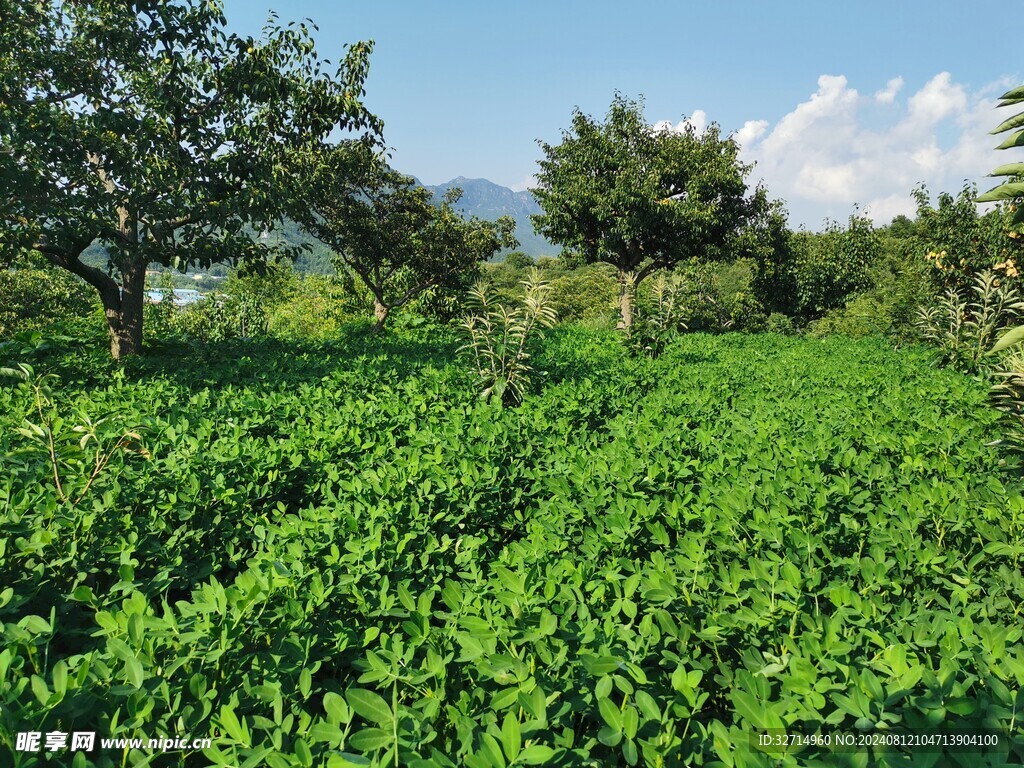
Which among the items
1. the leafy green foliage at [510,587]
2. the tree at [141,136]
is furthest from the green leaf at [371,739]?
the tree at [141,136]

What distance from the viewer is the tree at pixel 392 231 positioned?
500 inches

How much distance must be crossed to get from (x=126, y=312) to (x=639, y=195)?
45.2 ft

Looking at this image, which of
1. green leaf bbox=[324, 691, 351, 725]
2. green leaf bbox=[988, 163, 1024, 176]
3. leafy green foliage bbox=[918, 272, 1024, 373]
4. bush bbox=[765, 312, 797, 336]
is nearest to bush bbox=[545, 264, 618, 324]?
bush bbox=[765, 312, 797, 336]

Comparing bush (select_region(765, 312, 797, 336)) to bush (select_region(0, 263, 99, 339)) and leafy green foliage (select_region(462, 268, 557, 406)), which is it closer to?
leafy green foliage (select_region(462, 268, 557, 406))

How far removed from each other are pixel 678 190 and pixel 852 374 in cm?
1313

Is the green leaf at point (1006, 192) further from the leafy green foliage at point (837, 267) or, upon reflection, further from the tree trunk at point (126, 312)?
the leafy green foliage at point (837, 267)

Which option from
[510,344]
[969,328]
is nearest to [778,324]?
[969,328]

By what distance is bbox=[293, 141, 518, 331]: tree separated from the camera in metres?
12.7

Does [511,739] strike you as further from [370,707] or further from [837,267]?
[837,267]

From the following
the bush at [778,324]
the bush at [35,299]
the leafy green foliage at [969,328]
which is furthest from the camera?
the bush at [778,324]

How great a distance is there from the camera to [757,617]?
183 centimetres

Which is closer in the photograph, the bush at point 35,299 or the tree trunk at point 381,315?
the tree trunk at point 381,315

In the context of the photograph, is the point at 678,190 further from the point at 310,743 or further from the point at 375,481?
the point at 310,743

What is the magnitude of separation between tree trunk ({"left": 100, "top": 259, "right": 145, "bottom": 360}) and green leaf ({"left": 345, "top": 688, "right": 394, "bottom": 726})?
8368 millimetres
